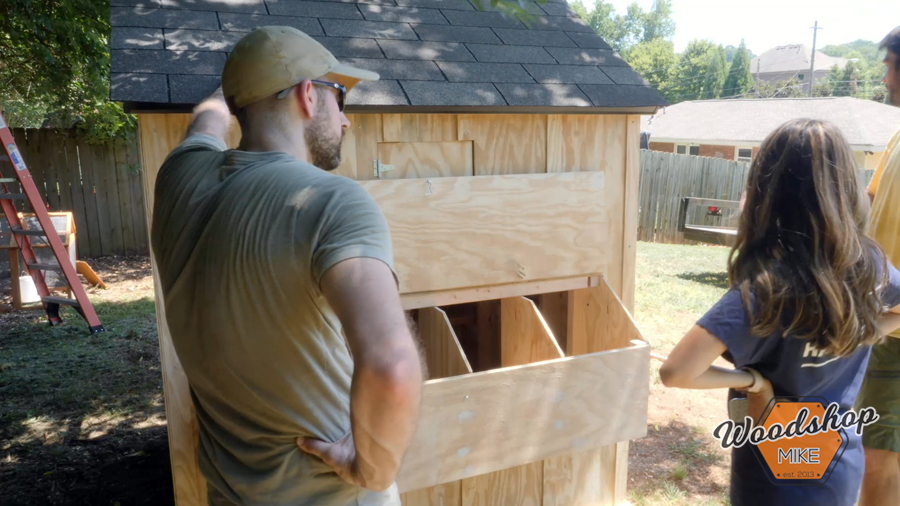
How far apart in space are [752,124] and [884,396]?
72.2 feet

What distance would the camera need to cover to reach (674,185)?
1423 cm

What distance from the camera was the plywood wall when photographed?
2.44 metres

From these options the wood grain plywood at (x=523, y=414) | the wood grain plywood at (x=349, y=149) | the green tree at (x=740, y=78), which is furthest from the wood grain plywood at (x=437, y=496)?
the green tree at (x=740, y=78)

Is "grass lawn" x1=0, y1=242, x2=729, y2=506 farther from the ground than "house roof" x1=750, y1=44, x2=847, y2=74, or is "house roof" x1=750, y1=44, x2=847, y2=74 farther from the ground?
"house roof" x1=750, y1=44, x2=847, y2=74

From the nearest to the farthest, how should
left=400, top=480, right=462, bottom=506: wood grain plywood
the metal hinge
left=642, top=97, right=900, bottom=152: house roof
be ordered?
1. the metal hinge
2. left=400, top=480, right=462, bottom=506: wood grain plywood
3. left=642, top=97, right=900, bottom=152: house roof

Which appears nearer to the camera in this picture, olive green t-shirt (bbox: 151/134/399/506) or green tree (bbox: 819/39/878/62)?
olive green t-shirt (bbox: 151/134/399/506)

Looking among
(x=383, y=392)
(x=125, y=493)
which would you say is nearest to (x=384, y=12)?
(x=383, y=392)

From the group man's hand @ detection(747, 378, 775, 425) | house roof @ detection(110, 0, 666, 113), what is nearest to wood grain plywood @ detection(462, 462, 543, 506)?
man's hand @ detection(747, 378, 775, 425)

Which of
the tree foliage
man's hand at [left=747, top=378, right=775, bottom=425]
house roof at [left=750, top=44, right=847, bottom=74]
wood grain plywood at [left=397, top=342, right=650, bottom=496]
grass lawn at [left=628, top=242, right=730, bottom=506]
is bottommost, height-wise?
grass lawn at [left=628, top=242, right=730, bottom=506]

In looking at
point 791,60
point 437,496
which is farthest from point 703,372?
point 791,60

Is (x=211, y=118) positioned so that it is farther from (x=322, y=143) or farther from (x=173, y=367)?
(x=173, y=367)

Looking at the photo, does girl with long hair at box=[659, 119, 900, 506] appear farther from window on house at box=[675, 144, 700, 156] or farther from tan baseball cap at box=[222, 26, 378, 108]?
window on house at box=[675, 144, 700, 156]

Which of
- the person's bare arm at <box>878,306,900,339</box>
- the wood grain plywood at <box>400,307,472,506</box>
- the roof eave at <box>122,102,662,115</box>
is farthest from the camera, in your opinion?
the wood grain plywood at <box>400,307,472,506</box>

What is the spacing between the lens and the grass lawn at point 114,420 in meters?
3.76
